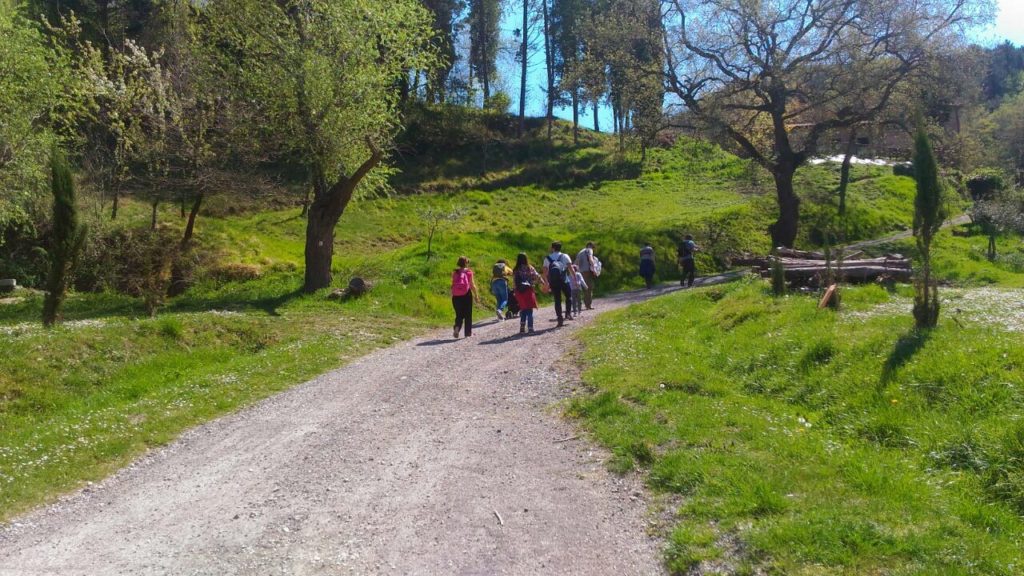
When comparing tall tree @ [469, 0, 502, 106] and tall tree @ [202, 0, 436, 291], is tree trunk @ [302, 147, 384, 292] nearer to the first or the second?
tall tree @ [202, 0, 436, 291]

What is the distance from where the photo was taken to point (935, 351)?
939 cm

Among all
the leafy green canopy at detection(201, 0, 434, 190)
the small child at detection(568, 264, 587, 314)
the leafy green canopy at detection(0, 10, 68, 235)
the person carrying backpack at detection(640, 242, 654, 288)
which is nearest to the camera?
the small child at detection(568, 264, 587, 314)

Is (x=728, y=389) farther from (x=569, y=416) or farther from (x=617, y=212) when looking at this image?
(x=617, y=212)

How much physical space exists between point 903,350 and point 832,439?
7.83 ft

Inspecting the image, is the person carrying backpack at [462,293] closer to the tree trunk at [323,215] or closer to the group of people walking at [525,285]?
the group of people walking at [525,285]

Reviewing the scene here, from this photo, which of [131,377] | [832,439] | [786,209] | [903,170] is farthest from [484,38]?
Result: [832,439]

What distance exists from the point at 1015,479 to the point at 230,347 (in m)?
14.5

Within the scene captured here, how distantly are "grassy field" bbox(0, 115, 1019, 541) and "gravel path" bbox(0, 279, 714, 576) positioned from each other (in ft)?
3.54

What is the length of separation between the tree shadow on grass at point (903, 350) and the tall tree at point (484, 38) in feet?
178

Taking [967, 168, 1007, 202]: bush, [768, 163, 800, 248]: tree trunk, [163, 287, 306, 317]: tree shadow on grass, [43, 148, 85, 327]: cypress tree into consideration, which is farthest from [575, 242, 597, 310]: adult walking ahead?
[967, 168, 1007, 202]: bush

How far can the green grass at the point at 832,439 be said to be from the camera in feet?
18.2

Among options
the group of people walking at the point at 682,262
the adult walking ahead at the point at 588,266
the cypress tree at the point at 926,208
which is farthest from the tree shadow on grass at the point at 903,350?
the group of people walking at the point at 682,262

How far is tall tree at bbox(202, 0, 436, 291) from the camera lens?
869 inches

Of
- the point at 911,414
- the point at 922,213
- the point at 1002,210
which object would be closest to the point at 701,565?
the point at 911,414
